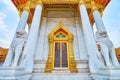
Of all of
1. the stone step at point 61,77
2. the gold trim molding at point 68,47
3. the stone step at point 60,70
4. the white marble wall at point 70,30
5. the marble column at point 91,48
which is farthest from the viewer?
the white marble wall at point 70,30

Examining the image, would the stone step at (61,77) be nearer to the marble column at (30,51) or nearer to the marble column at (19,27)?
the marble column at (30,51)

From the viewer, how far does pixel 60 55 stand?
7488 millimetres

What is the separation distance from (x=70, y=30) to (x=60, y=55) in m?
2.03

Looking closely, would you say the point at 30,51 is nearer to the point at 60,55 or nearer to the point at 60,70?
the point at 60,70

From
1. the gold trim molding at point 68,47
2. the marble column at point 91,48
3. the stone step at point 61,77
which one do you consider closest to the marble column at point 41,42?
the gold trim molding at point 68,47

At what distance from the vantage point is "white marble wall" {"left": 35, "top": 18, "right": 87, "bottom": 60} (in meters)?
7.17

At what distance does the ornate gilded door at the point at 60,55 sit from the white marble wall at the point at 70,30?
656mm

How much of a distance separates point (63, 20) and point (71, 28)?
93 centimetres

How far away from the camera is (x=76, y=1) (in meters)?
8.29

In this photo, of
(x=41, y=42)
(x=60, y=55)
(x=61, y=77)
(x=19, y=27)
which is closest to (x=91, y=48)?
(x=61, y=77)

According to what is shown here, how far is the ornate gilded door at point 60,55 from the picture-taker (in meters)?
7.23

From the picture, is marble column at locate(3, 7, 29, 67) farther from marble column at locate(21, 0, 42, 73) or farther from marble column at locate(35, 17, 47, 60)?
marble column at locate(35, 17, 47, 60)

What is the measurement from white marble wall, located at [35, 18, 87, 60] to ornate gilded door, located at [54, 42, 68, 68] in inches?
25.8

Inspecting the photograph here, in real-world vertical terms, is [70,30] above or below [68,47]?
above
